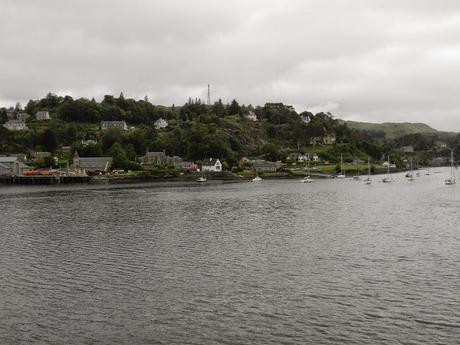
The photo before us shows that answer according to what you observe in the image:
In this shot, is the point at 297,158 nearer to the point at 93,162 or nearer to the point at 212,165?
the point at 212,165

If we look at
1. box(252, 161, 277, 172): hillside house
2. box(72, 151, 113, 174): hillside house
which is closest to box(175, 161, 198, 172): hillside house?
box(252, 161, 277, 172): hillside house

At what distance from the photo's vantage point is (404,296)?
26062 mm

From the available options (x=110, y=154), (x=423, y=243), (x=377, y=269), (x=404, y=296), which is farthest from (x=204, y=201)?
(x=110, y=154)

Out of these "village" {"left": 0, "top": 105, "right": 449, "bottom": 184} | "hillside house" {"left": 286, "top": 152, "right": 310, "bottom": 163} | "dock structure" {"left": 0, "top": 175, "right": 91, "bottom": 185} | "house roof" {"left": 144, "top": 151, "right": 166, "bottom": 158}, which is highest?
"house roof" {"left": 144, "top": 151, "right": 166, "bottom": 158}

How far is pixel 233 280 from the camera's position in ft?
98.3

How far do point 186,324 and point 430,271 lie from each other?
55.2ft

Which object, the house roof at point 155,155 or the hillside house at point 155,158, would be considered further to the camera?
the house roof at point 155,155

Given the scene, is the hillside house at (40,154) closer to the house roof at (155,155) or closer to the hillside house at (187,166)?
the house roof at (155,155)

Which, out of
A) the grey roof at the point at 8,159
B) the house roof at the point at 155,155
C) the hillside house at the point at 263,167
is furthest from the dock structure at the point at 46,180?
the hillside house at the point at 263,167

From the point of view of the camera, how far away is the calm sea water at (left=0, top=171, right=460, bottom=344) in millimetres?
21812

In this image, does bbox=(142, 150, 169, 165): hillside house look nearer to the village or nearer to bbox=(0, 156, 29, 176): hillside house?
the village

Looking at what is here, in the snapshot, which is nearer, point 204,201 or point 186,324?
point 186,324

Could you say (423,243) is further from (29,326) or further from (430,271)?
(29,326)

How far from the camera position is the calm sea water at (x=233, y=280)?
2181 centimetres
